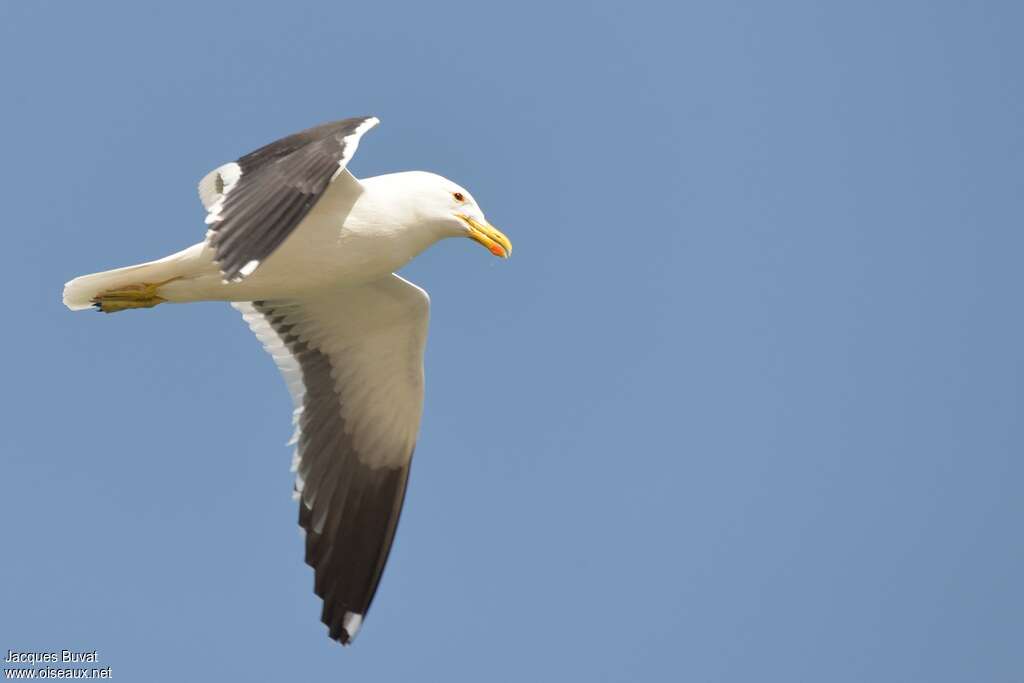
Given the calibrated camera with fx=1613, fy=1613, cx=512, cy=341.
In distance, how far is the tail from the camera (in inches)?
415

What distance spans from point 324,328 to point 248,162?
2.12 m

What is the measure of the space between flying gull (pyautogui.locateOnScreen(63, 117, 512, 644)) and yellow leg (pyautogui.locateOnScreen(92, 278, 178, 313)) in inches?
0.4

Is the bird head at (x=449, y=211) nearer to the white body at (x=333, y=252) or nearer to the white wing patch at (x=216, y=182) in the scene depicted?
the white body at (x=333, y=252)

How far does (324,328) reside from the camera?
11.9 metres

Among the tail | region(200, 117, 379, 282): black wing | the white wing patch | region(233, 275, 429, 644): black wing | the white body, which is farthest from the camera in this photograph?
region(233, 275, 429, 644): black wing

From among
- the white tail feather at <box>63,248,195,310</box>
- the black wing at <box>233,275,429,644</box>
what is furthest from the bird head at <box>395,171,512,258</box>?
the white tail feather at <box>63,248,195,310</box>

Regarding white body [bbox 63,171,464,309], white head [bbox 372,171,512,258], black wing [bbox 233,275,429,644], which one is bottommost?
black wing [bbox 233,275,429,644]

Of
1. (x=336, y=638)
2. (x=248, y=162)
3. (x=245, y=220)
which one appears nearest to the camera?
(x=245, y=220)

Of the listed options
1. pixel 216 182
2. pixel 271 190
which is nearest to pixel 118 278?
pixel 216 182

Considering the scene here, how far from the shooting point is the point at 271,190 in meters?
9.46

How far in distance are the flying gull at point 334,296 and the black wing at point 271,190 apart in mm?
11

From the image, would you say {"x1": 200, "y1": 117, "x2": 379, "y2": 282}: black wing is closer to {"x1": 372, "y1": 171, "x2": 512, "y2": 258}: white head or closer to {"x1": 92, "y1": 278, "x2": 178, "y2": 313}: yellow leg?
{"x1": 372, "y1": 171, "x2": 512, "y2": 258}: white head

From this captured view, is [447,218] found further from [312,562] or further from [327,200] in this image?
[312,562]

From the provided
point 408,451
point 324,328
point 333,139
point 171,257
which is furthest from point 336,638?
point 333,139
